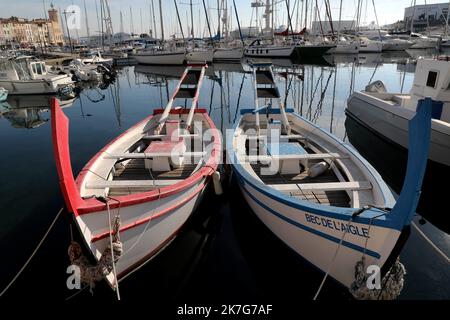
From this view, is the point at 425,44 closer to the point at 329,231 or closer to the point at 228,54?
the point at 228,54

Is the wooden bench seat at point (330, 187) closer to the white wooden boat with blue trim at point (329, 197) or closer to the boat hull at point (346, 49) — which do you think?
the white wooden boat with blue trim at point (329, 197)

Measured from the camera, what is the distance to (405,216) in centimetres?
462

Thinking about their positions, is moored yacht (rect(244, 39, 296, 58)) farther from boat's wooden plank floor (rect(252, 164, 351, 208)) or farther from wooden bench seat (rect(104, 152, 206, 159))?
wooden bench seat (rect(104, 152, 206, 159))

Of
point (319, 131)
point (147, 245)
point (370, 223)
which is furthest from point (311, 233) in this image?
point (319, 131)

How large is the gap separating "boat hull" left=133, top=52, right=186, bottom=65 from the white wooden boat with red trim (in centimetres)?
3881

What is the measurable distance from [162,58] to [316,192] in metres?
47.6

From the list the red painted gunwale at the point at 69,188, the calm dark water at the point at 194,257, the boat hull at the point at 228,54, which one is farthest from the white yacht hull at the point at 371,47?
the red painted gunwale at the point at 69,188

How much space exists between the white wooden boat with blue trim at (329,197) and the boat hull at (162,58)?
131 feet

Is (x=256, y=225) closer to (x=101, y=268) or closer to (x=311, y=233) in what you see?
(x=311, y=233)

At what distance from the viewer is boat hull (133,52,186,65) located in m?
48.6

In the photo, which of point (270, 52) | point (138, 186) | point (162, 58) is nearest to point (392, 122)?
point (138, 186)

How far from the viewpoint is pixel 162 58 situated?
50.5 metres

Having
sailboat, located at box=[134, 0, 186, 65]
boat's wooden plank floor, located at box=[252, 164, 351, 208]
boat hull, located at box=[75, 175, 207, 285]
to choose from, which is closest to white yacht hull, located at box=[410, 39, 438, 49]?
sailboat, located at box=[134, 0, 186, 65]

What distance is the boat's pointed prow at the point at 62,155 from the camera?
16.5 ft
